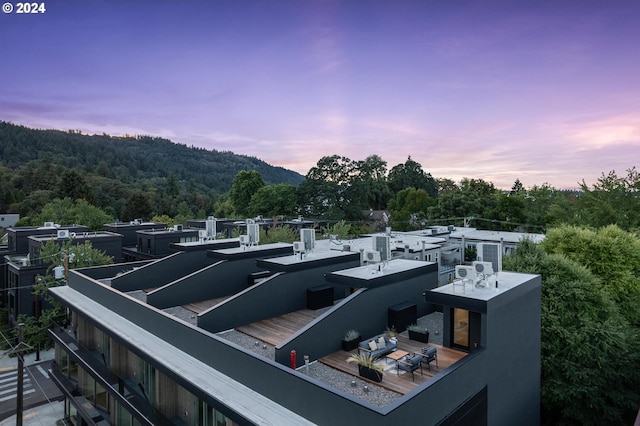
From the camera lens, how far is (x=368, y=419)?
6.52 m

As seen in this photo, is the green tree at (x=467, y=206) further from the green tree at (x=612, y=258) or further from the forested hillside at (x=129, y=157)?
the forested hillside at (x=129, y=157)

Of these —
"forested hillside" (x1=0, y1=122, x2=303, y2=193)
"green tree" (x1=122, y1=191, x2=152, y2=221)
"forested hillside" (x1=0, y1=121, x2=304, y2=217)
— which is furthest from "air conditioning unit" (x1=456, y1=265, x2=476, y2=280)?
"forested hillside" (x1=0, y1=122, x2=303, y2=193)

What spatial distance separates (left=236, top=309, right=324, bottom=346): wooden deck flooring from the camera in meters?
12.1

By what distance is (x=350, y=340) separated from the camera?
11047 mm

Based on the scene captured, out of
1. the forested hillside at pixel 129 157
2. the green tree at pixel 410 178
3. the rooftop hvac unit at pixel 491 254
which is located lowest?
the rooftop hvac unit at pixel 491 254

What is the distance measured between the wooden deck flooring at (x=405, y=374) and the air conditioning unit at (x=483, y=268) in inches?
97.2

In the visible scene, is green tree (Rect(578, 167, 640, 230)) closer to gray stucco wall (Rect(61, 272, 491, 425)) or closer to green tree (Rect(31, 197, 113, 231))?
gray stucco wall (Rect(61, 272, 491, 425))

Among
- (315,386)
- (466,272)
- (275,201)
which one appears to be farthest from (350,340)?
(275,201)

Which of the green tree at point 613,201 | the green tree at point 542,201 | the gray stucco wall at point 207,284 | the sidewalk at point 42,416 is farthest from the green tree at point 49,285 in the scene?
the green tree at point 542,201

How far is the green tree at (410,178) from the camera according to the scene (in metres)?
87.6

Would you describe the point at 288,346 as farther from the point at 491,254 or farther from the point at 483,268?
the point at 491,254

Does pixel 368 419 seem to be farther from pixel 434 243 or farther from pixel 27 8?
pixel 27 8

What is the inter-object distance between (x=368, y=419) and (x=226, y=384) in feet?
13.7

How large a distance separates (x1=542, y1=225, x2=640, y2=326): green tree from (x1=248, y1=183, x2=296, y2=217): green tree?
43359 millimetres
